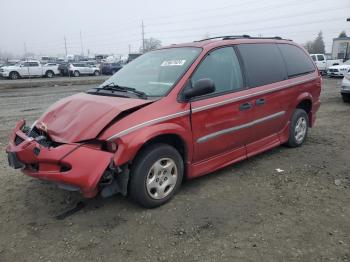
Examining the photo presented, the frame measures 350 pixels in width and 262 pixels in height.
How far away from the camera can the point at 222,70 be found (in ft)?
15.5

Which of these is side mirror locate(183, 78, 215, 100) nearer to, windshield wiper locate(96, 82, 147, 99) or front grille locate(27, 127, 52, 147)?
windshield wiper locate(96, 82, 147, 99)

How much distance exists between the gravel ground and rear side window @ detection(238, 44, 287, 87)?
130cm

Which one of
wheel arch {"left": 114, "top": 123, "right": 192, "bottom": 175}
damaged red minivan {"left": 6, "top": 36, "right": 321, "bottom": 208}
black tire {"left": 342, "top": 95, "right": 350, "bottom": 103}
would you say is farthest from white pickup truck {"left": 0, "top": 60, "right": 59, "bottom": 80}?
wheel arch {"left": 114, "top": 123, "right": 192, "bottom": 175}

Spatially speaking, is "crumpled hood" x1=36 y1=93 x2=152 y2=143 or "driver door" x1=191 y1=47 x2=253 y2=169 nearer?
"crumpled hood" x1=36 y1=93 x2=152 y2=143

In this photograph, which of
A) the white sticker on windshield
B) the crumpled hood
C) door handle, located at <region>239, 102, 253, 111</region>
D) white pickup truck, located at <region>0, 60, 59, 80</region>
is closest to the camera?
the crumpled hood

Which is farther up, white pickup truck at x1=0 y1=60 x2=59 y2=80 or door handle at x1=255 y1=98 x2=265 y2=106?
door handle at x1=255 y1=98 x2=265 y2=106

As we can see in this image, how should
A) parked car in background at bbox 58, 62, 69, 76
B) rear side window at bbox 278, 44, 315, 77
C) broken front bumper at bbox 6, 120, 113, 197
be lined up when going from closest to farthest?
broken front bumper at bbox 6, 120, 113, 197
rear side window at bbox 278, 44, 315, 77
parked car in background at bbox 58, 62, 69, 76

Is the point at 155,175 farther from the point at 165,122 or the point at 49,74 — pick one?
the point at 49,74

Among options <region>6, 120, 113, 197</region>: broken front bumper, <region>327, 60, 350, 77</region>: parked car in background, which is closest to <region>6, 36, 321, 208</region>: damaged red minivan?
<region>6, 120, 113, 197</region>: broken front bumper

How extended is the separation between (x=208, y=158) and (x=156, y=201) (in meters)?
0.95

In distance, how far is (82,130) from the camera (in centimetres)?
368

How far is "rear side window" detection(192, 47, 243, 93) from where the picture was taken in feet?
14.7

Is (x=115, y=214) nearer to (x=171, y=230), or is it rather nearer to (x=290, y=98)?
(x=171, y=230)

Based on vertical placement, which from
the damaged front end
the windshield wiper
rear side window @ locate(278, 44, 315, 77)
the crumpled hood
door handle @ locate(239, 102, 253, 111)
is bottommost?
the damaged front end
